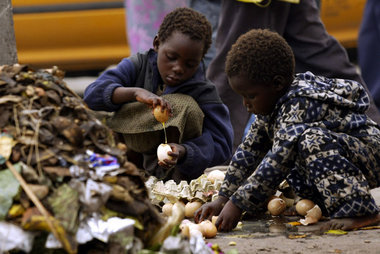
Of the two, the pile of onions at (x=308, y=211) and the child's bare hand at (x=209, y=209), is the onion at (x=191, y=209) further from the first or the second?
the pile of onions at (x=308, y=211)

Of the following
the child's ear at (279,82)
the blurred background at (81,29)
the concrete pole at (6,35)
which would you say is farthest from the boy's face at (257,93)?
the blurred background at (81,29)

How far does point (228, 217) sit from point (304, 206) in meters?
0.51

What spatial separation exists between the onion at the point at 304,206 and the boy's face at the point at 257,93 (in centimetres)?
55

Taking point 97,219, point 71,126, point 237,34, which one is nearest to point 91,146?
point 71,126

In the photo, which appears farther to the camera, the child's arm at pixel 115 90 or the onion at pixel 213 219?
the child's arm at pixel 115 90

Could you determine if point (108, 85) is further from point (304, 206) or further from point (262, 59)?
point (304, 206)

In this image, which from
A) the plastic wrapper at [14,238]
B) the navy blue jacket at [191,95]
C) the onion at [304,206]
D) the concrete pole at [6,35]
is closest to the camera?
the plastic wrapper at [14,238]

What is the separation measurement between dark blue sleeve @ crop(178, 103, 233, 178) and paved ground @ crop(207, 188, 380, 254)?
75cm

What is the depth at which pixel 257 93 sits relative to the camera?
11.0 feet

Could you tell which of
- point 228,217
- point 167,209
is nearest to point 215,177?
point 167,209

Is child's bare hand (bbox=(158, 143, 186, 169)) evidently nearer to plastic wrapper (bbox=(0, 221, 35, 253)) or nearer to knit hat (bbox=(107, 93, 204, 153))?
knit hat (bbox=(107, 93, 204, 153))

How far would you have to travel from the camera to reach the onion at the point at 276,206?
3588 mm

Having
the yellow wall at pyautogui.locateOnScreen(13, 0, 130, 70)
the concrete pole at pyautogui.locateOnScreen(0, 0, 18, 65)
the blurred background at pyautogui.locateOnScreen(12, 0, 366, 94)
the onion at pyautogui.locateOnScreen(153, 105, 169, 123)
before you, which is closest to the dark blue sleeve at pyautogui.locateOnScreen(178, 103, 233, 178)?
the onion at pyautogui.locateOnScreen(153, 105, 169, 123)

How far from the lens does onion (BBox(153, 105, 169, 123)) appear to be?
3777 millimetres
